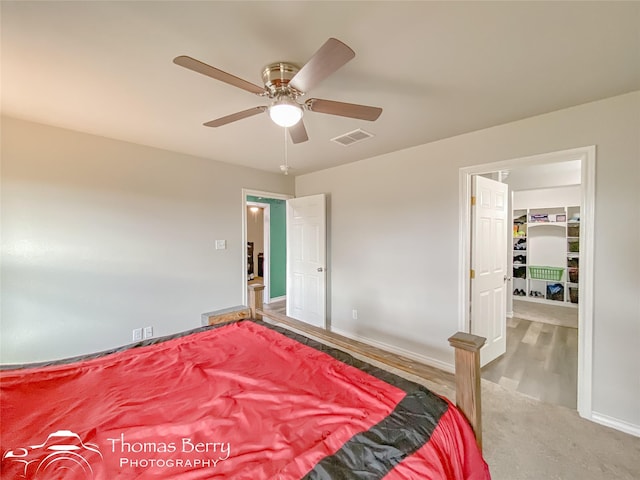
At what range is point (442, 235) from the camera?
9.20ft

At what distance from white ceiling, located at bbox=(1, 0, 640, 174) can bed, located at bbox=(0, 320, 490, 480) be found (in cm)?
173

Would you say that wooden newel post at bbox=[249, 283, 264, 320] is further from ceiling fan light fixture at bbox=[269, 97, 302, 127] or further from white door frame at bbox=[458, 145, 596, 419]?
white door frame at bbox=[458, 145, 596, 419]

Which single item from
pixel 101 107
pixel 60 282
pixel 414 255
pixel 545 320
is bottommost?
pixel 545 320

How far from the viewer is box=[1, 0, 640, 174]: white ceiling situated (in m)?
1.20

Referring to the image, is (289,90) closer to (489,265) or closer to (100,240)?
(100,240)

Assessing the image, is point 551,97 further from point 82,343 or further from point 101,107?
point 82,343

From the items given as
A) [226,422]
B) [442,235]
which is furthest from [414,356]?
[226,422]

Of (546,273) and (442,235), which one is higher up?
(442,235)

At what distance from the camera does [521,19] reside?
1.23m

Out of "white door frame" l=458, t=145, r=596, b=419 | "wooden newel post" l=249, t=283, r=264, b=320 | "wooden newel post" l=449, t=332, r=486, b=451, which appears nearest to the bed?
"wooden newel post" l=449, t=332, r=486, b=451

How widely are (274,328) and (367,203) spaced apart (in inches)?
82.3

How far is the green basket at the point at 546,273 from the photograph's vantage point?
5.29 metres

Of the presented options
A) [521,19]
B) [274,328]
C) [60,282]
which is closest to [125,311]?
[60,282]

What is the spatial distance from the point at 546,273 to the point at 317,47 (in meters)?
6.38
